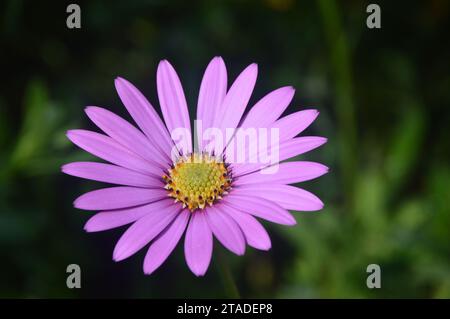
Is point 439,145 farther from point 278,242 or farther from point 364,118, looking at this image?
point 278,242

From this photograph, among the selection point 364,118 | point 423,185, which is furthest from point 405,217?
point 364,118

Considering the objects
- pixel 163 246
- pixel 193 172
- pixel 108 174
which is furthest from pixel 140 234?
pixel 193 172

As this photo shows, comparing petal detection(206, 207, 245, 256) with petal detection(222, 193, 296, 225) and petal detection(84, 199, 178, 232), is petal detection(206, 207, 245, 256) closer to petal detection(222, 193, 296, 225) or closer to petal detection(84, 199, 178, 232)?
petal detection(222, 193, 296, 225)

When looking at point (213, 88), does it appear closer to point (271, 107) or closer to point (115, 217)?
point (271, 107)

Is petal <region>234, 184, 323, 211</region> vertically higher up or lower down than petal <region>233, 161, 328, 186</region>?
lower down

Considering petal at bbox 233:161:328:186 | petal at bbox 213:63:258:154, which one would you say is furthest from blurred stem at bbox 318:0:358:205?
petal at bbox 233:161:328:186

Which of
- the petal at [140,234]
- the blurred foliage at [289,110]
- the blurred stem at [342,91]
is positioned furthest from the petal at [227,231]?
the blurred stem at [342,91]
